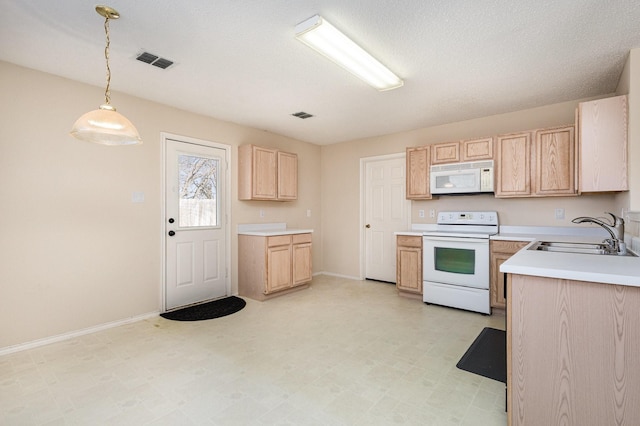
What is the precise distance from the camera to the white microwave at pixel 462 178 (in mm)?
3854

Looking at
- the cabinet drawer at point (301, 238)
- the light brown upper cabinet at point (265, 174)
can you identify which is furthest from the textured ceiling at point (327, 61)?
the cabinet drawer at point (301, 238)

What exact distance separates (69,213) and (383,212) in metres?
4.23

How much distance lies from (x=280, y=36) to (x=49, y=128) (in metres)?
2.39

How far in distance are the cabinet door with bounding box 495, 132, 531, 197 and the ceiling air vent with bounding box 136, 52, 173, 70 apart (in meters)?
3.76

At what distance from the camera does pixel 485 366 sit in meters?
2.38

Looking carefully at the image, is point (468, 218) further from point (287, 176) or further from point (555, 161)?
point (287, 176)

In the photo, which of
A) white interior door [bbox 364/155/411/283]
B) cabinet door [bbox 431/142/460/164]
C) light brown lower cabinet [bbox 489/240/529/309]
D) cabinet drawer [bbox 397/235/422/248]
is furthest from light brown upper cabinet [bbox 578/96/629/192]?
white interior door [bbox 364/155/411/283]

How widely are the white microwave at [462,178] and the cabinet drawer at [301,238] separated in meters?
1.97

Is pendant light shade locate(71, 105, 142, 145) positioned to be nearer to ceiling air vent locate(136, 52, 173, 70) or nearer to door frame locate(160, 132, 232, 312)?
ceiling air vent locate(136, 52, 173, 70)

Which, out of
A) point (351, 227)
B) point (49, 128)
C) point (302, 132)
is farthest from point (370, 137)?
point (49, 128)

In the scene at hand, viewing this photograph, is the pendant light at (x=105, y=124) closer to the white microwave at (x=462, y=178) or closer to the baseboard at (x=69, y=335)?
the baseboard at (x=69, y=335)

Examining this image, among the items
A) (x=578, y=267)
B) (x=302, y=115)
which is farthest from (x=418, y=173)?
(x=578, y=267)

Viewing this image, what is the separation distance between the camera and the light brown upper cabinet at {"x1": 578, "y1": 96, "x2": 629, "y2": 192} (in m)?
2.59

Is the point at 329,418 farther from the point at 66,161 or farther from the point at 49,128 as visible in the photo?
the point at 49,128
